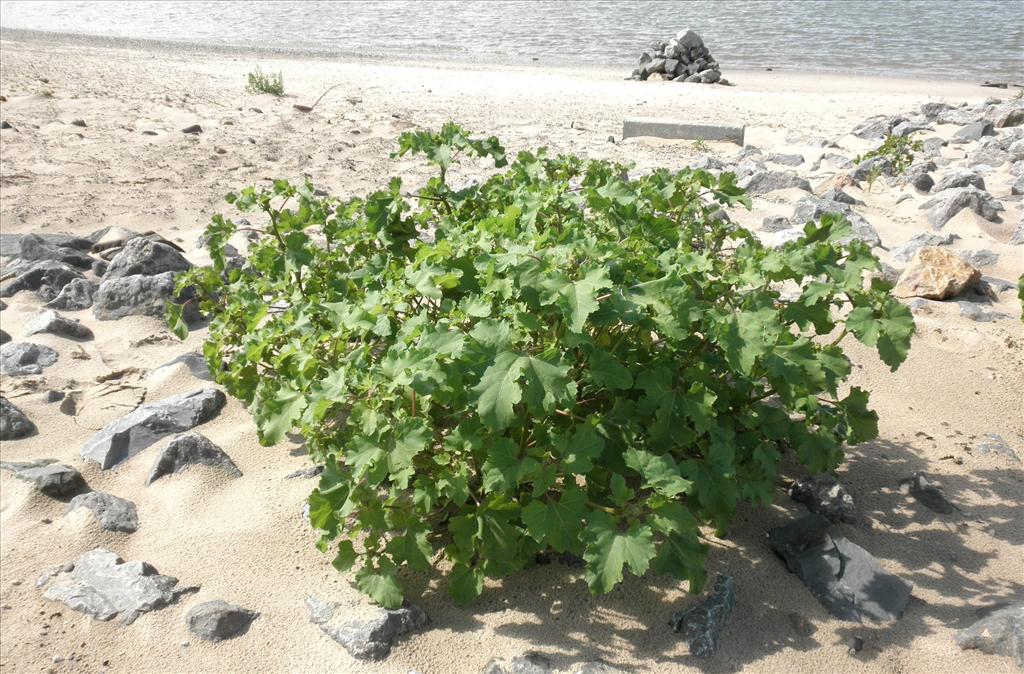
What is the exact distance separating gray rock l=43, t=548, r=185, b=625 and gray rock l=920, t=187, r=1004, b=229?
4814mm

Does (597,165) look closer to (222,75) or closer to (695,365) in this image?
(695,365)

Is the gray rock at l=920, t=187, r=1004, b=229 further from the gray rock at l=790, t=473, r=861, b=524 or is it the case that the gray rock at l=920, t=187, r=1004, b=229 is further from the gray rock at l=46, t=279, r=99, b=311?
the gray rock at l=46, t=279, r=99, b=311

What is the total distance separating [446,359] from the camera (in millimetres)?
2242

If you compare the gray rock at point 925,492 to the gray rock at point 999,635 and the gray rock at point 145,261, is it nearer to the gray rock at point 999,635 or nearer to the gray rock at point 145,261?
the gray rock at point 999,635

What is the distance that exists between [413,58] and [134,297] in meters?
16.0

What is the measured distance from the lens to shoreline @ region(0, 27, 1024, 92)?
57.1 ft

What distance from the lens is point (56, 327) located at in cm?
432

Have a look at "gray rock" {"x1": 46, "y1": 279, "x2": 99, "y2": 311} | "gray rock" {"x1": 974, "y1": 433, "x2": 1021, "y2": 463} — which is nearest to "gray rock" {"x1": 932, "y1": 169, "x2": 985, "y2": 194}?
"gray rock" {"x1": 974, "y1": 433, "x2": 1021, "y2": 463}

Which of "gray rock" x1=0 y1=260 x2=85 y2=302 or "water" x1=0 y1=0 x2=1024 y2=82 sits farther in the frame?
"water" x1=0 y1=0 x2=1024 y2=82

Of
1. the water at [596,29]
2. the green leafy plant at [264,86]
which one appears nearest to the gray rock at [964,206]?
the green leafy plant at [264,86]

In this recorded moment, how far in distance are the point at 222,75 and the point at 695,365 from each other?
1224 centimetres

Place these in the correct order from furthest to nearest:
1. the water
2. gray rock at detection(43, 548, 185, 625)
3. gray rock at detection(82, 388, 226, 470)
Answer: the water → gray rock at detection(82, 388, 226, 470) → gray rock at detection(43, 548, 185, 625)

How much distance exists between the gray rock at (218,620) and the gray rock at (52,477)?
84 cm

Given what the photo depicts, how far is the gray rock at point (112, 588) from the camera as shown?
262 centimetres
